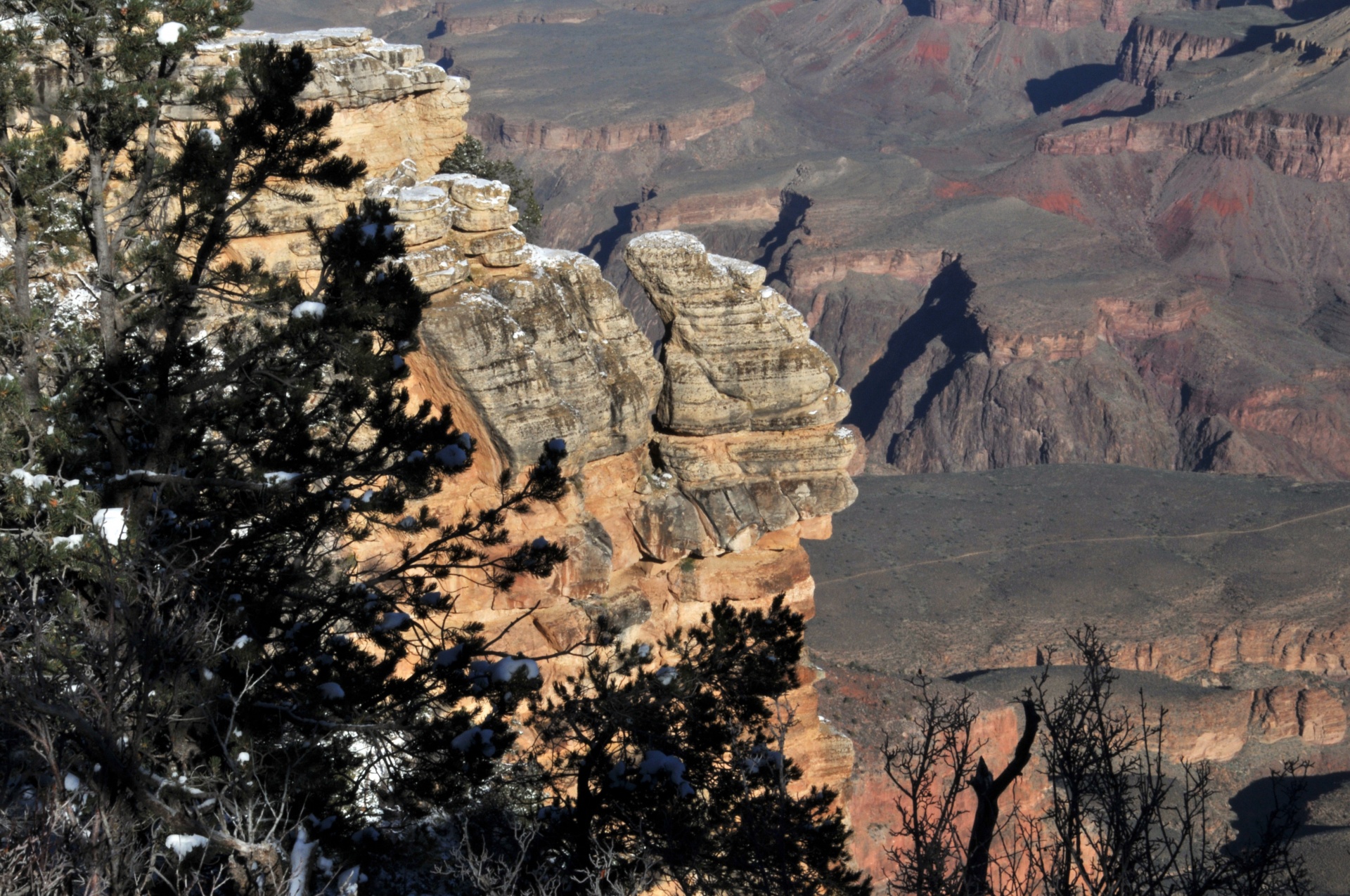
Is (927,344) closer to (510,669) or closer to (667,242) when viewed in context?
(667,242)

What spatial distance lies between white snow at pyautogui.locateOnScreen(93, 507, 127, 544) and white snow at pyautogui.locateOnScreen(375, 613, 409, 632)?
3658mm

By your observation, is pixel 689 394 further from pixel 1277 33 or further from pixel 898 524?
pixel 1277 33

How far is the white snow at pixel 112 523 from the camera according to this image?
12.4 m

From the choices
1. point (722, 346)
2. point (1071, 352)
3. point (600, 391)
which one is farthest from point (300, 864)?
point (1071, 352)

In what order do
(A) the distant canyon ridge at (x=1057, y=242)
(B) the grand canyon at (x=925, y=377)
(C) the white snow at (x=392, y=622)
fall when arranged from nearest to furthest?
(C) the white snow at (x=392, y=622) < (B) the grand canyon at (x=925, y=377) < (A) the distant canyon ridge at (x=1057, y=242)

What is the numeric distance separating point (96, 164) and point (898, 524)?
5801 centimetres

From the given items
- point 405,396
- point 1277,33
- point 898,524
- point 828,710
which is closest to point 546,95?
point 1277,33

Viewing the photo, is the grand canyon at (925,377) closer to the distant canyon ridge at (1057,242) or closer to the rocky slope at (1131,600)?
the rocky slope at (1131,600)

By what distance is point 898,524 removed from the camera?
2680 inches

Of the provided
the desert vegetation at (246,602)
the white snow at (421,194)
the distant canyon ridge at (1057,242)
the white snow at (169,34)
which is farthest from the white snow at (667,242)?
the distant canyon ridge at (1057,242)

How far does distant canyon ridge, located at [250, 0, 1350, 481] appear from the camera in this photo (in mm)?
123250

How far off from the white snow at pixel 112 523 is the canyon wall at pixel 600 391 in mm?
10029

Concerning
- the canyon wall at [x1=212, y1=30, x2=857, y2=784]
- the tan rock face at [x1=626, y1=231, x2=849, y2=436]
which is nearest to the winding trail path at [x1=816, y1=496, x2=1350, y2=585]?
the canyon wall at [x1=212, y1=30, x2=857, y2=784]

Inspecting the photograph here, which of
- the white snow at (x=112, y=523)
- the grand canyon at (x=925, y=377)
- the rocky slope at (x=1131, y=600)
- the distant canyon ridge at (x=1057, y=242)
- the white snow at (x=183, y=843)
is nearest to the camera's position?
the white snow at (x=183, y=843)
